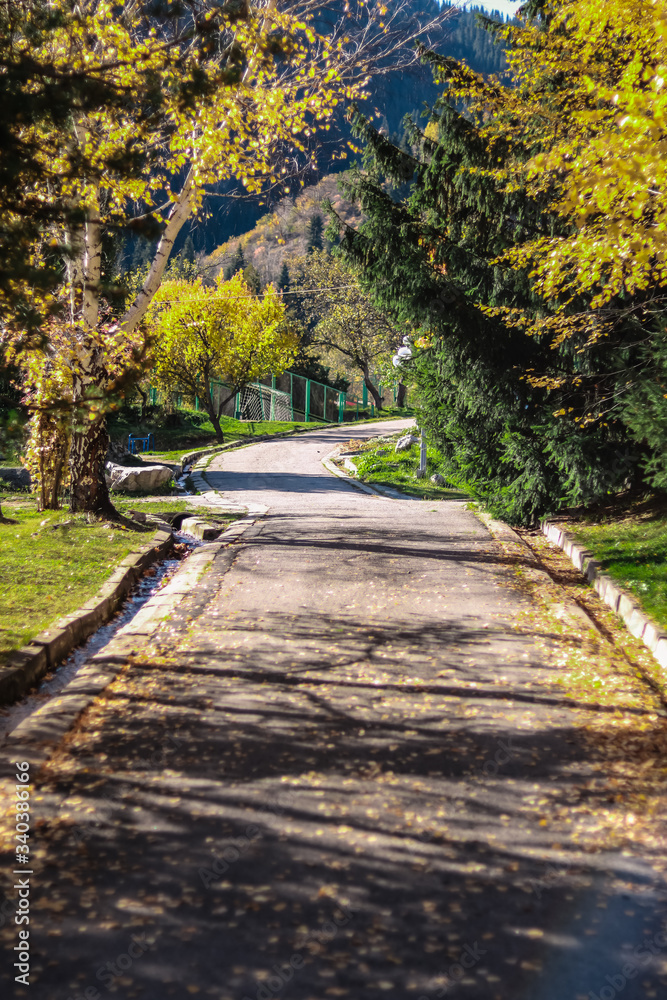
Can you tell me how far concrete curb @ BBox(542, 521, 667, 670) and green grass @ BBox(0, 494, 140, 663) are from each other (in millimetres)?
4842

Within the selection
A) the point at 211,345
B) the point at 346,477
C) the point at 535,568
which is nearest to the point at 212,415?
the point at 211,345

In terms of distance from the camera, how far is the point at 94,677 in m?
5.47

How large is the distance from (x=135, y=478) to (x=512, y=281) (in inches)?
387

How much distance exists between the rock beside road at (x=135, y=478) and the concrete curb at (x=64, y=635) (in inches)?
321

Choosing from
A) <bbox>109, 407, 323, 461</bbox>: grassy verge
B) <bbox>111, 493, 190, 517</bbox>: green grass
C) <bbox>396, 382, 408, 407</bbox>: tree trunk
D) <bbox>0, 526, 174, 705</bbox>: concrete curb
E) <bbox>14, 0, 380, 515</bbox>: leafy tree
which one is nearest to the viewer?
<bbox>0, 526, 174, 705</bbox>: concrete curb

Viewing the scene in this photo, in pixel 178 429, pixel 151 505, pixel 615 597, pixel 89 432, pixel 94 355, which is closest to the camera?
pixel 615 597

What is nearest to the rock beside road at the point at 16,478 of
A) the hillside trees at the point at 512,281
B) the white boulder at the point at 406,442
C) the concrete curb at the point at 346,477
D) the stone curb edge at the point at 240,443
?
the stone curb edge at the point at 240,443

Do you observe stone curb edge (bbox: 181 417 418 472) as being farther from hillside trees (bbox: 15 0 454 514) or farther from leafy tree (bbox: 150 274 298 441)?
hillside trees (bbox: 15 0 454 514)

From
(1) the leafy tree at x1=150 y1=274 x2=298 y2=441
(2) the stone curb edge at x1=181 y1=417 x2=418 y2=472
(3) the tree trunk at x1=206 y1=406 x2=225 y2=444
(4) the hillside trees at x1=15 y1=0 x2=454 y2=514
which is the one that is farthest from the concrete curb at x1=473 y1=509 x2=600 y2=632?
(1) the leafy tree at x1=150 y1=274 x2=298 y2=441

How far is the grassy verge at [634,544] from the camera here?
23.1 feet

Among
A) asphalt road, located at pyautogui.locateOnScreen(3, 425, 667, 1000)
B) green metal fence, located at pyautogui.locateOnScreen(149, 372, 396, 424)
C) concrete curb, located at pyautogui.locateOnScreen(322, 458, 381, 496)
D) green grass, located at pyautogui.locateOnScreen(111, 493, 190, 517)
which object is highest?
green metal fence, located at pyautogui.locateOnScreen(149, 372, 396, 424)

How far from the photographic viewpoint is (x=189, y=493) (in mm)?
17203

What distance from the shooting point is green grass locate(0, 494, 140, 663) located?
6293 millimetres

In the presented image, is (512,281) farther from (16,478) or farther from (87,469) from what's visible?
(16,478)
